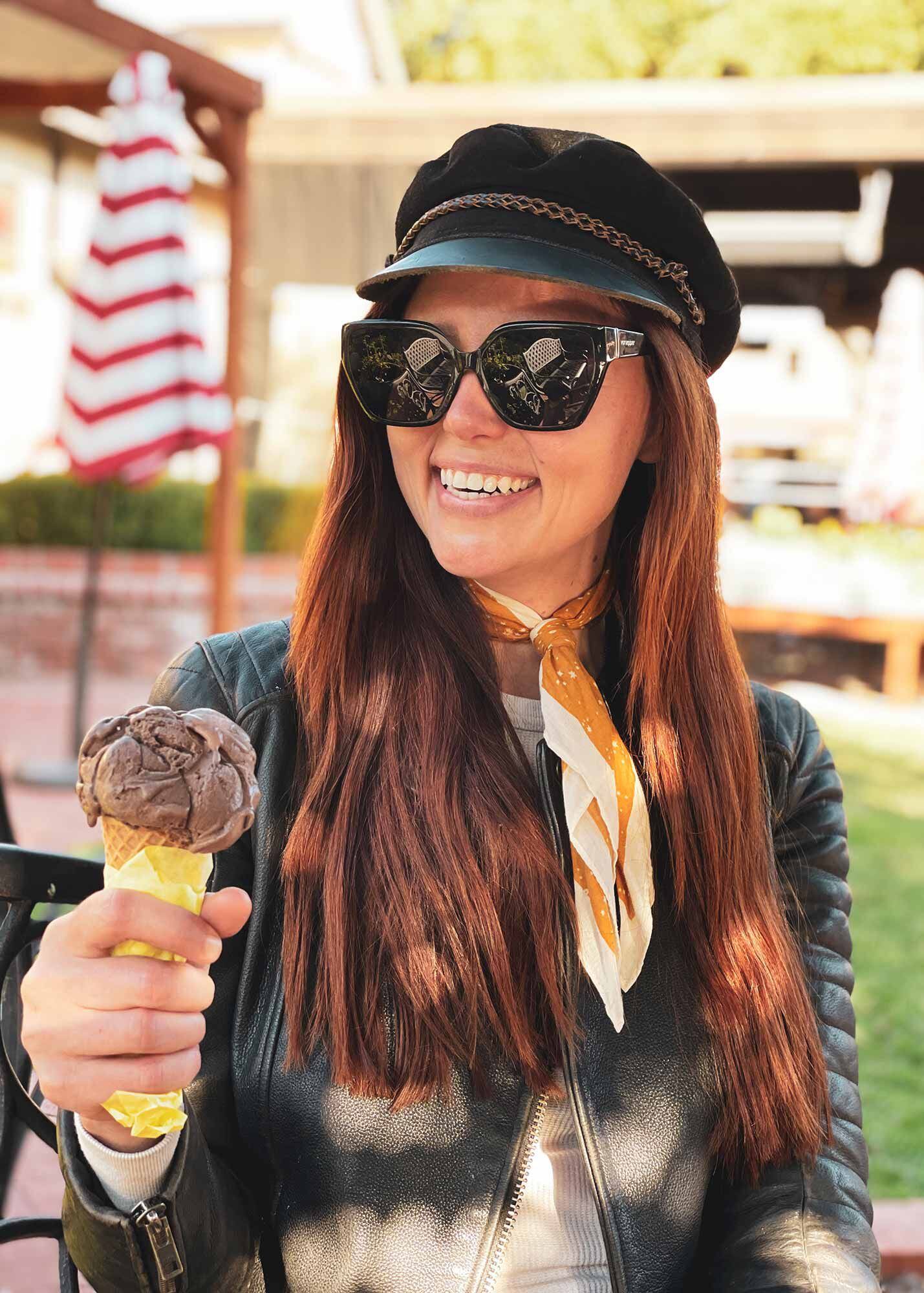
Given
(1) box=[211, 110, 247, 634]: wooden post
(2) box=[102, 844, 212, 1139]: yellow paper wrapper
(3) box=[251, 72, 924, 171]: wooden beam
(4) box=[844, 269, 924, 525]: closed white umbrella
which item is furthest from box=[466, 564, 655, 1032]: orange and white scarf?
(4) box=[844, 269, 924, 525]: closed white umbrella

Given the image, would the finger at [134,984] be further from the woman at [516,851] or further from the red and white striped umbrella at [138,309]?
the red and white striped umbrella at [138,309]

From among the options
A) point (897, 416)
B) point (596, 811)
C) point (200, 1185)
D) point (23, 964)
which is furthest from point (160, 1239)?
point (897, 416)

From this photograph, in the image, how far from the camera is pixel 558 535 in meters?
1.87

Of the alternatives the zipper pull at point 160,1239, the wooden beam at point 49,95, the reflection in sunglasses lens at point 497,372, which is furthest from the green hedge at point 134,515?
the zipper pull at point 160,1239

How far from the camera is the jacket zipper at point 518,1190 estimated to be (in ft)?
5.44

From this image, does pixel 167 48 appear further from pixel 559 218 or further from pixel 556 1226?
pixel 556 1226

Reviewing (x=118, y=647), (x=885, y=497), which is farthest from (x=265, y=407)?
(x=885, y=497)

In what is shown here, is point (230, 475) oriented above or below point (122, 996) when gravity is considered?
above

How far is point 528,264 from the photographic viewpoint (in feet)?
5.48

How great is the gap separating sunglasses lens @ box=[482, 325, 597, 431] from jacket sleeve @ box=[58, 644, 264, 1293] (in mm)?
528

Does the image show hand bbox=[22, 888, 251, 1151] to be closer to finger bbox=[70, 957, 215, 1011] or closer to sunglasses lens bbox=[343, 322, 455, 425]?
finger bbox=[70, 957, 215, 1011]

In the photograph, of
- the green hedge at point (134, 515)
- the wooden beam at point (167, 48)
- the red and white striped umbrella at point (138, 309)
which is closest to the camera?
the wooden beam at point (167, 48)

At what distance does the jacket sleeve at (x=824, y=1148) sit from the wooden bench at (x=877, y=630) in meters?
7.95

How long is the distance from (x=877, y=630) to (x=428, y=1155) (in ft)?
30.2
